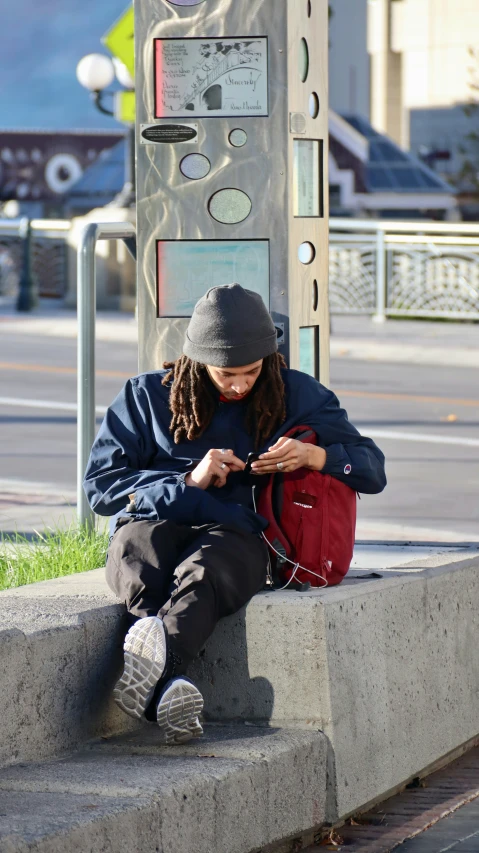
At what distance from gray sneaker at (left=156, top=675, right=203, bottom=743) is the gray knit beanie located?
1.00 metres

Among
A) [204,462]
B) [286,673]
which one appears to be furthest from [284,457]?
[286,673]

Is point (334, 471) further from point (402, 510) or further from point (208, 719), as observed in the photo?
point (402, 510)

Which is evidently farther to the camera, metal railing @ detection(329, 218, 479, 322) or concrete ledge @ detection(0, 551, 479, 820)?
metal railing @ detection(329, 218, 479, 322)

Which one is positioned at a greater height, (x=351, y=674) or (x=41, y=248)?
(x=41, y=248)

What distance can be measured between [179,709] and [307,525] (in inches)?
31.9

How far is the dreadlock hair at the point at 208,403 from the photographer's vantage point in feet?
15.9

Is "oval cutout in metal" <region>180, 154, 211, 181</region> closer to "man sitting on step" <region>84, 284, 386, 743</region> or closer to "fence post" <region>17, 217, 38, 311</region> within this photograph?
"man sitting on step" <region>84, 284, 386, 743</region>

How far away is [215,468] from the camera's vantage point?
15.3 feet

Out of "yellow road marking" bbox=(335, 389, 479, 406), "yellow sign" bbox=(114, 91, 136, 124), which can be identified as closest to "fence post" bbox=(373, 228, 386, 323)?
"yellow sign" bbox=(114, 91, 136, 124)

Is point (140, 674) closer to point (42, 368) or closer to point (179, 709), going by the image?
point (179, 709)

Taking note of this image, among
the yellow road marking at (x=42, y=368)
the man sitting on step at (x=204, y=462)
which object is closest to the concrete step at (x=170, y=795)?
the man sitting on step at (x=204, y=462)

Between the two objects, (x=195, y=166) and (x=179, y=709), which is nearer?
(x=179, y=709)

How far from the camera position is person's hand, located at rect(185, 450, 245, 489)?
4676mm

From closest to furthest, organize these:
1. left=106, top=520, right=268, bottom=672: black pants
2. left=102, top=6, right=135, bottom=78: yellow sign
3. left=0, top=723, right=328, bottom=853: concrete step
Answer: left=0, top=723, right=328, bottom=853: concrete step
left=106, top=520, right=268, bottom=672: black pants
left=102, top=6, right=135, bottom=78: yellow sign
